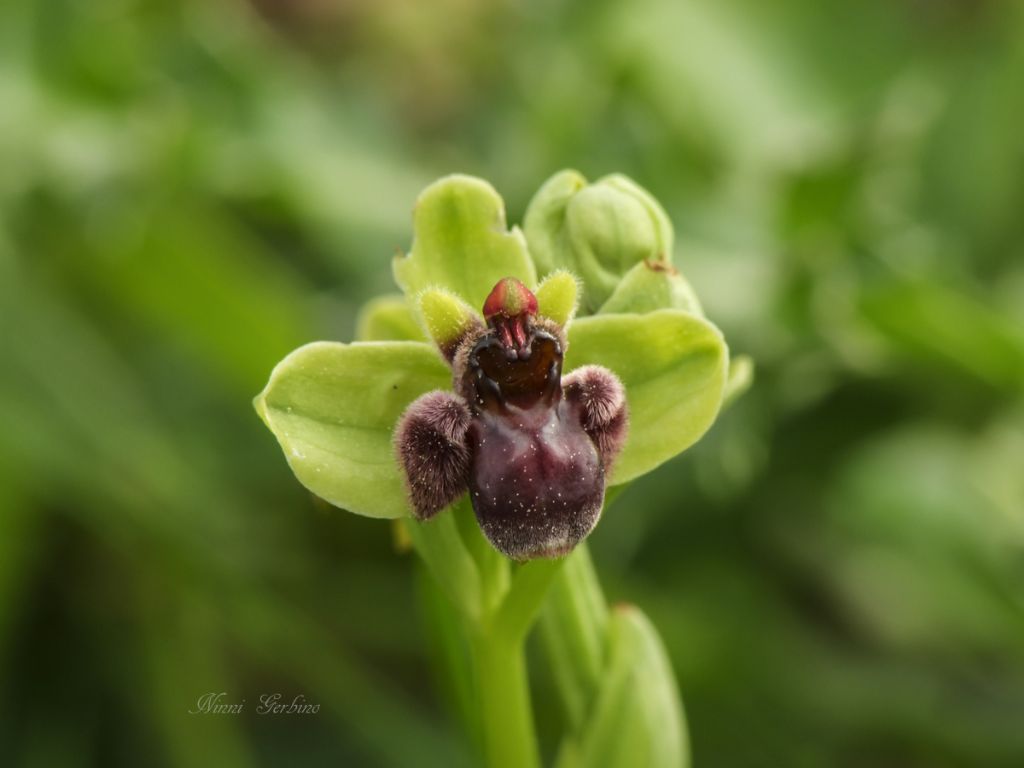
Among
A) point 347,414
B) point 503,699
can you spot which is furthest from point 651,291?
point 503,699

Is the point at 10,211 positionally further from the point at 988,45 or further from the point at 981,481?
the point at 988,45

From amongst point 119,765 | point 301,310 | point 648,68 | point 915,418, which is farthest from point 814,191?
point 119,765

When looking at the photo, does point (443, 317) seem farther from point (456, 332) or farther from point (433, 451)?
point (433, 451)

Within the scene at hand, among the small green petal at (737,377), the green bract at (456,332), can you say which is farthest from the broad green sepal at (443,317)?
the small green petal at (737,377)

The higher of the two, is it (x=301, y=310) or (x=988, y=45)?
(x=988, y=45)

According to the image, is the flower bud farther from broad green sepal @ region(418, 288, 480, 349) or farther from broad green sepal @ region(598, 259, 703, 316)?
broad green sepal @ region(418, 288, 480, 349)

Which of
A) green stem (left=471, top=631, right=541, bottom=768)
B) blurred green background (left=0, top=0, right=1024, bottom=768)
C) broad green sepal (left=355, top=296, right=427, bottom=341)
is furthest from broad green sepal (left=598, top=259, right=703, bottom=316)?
blurred green background (left=0, top=0, right=1024, bottom=768)
